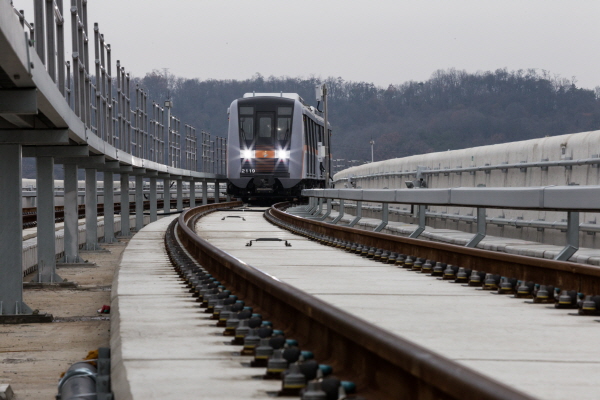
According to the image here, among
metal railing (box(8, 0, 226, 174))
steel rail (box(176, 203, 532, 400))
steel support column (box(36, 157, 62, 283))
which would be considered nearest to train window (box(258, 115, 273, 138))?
metal railing (box(8, 0, 226, 174))

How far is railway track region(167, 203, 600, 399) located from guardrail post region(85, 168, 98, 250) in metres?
5.74

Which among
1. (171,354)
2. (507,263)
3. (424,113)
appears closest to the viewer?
(171,354)

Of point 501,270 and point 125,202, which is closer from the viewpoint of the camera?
point 501,270

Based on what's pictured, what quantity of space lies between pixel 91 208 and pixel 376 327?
16876 millimetres

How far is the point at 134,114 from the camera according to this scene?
27.8 metres

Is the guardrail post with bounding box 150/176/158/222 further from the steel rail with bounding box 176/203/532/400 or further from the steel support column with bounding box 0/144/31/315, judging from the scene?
the steel rail with bounding box 176/203/532/400

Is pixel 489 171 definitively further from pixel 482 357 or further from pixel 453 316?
pixel 482 357

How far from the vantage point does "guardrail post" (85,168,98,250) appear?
1972 cm

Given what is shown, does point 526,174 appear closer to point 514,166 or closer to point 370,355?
point 514,166

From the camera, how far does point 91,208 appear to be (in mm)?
19766

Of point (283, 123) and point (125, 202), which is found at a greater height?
point (283, 123)

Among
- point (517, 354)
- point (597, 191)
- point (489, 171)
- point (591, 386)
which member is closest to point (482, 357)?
point (517, 354)

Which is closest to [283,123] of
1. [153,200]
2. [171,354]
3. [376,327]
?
[153,200]

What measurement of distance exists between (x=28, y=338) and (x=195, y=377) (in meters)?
4.94
